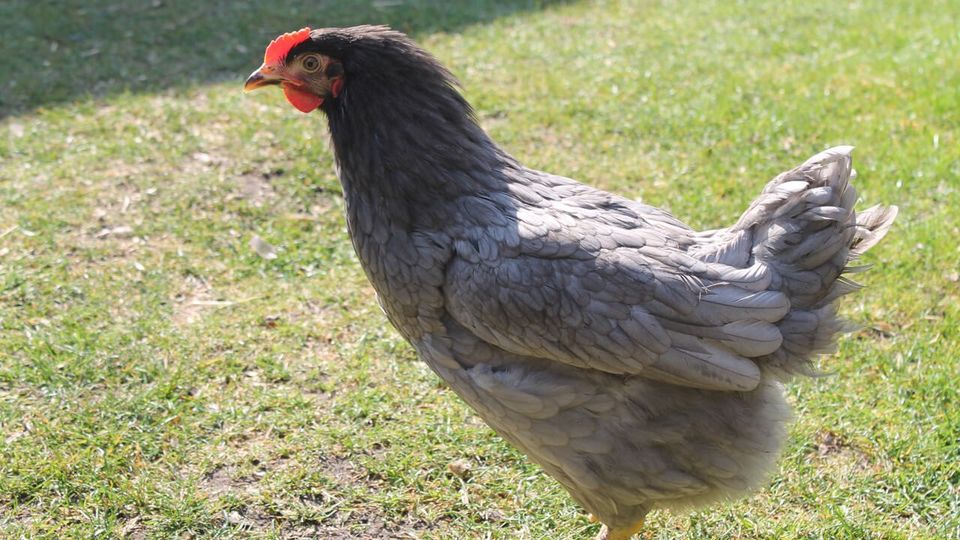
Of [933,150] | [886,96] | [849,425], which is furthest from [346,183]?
[886,96]

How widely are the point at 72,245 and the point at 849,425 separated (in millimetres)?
4384

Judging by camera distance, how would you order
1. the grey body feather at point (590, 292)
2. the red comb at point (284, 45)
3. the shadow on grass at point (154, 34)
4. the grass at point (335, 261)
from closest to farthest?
1. the grey body feather at point (590, 292)
2. the red comb at point (284, 45)
3. the grass at point (335, 261)
4. the shadow on grass at point (154, 34)

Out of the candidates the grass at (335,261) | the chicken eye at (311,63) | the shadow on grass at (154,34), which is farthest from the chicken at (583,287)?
A: the shadow on grass at (154,34)

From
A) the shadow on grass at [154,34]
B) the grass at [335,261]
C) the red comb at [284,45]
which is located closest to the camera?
the red comb at [284,45]

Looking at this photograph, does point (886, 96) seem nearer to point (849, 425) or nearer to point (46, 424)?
point (849, 425)

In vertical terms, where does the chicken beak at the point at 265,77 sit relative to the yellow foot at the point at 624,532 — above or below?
above

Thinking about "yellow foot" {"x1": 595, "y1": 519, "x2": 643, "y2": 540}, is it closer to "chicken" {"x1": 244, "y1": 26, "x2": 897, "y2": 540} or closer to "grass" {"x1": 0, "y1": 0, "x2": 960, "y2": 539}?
"chicken" {"x1": 244, "y1": 26, "x2": 897, "y2": 540}

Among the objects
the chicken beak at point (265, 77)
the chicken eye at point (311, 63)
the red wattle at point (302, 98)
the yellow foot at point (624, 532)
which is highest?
the chicken eye at point (311, 63)

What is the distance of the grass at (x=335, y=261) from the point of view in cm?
357

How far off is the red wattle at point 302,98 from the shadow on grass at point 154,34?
435 centimetres

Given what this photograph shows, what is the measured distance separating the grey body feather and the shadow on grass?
4.70 metres

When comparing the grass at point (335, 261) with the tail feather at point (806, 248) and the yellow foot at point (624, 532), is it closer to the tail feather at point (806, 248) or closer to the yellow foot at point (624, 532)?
the yellow foot at point (624, 532)

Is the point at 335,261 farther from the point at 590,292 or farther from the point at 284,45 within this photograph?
the point at 590,292

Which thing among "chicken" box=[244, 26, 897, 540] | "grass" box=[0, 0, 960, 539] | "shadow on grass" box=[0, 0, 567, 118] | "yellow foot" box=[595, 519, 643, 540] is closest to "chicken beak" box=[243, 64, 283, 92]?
"chicken" box=[244, 26, 897, 540]
